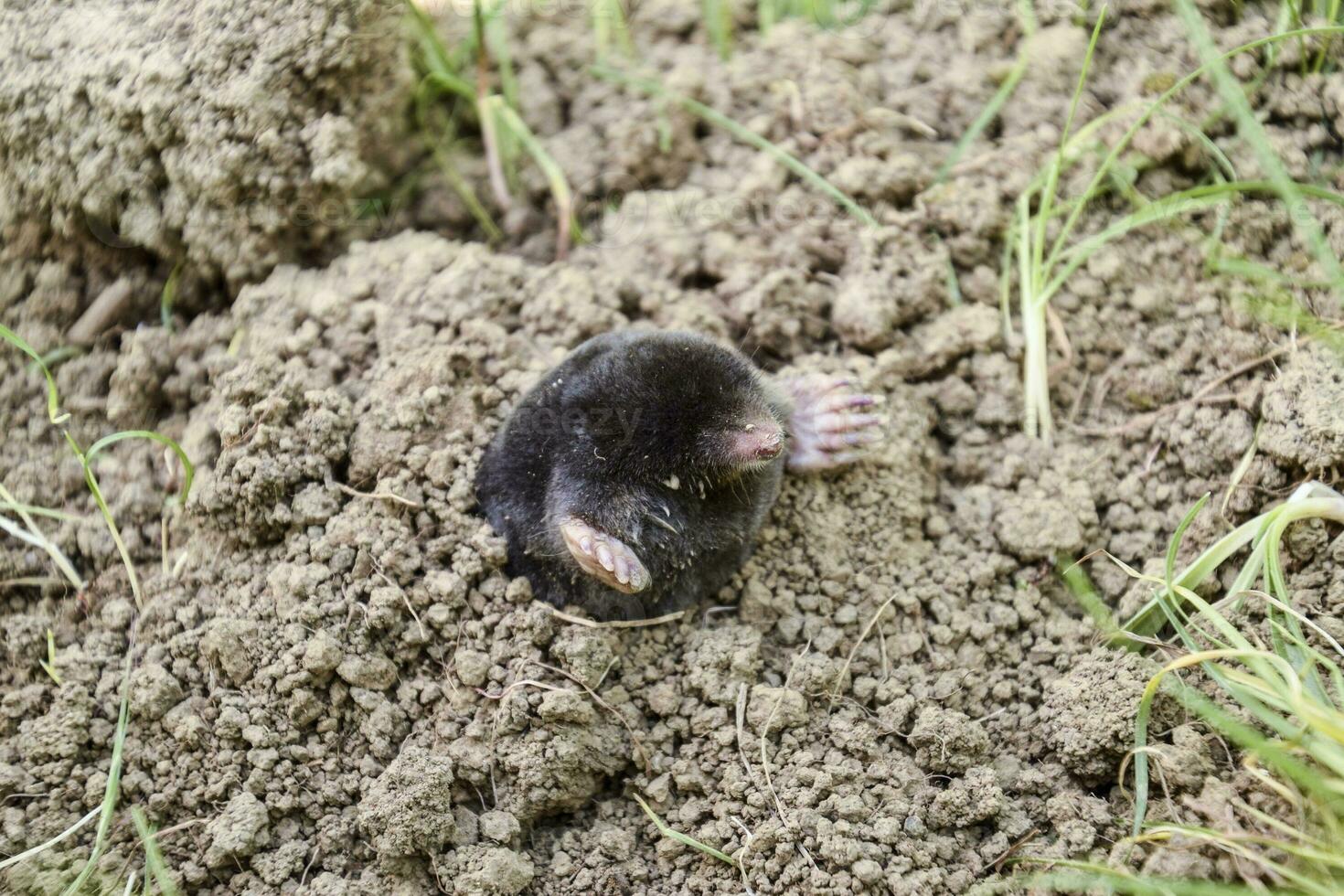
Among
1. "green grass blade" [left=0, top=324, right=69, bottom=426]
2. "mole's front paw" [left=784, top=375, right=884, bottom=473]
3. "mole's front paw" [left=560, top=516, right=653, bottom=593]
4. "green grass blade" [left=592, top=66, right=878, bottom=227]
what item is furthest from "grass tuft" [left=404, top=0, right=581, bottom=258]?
"green grass blade" [left=0, top=324, right=69, bottom=426]

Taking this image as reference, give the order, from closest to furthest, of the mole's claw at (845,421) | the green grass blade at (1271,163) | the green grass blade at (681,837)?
the green grass blade at (1271,163), the green grass blade at (681,837), the mole's claw at (845,421)

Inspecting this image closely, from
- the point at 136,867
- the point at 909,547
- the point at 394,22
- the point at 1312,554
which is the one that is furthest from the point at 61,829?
the point at 1312,554

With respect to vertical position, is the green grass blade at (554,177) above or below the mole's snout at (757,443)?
above

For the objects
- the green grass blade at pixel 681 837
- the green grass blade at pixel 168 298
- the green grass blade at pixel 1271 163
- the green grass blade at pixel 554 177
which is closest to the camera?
the green grass blade at pixel 1271 163

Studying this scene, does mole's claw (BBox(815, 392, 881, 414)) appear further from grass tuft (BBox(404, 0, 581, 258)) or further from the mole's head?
grass tuft (BBox(404, 0, 581, 258))

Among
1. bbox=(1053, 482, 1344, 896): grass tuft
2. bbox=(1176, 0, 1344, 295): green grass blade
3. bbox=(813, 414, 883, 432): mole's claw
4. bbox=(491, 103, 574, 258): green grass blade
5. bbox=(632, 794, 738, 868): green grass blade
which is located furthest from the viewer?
bbox=(491, 103, 574, 258): green grass blade

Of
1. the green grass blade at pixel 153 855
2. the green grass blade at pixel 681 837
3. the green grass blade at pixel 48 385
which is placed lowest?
the green grass blade at pixel 681 837

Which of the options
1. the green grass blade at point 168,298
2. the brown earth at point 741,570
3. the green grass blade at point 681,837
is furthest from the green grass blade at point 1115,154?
the green grass blade at point 168,298

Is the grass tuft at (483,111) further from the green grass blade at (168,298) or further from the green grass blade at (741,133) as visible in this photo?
the green grass blade at (168,298)
